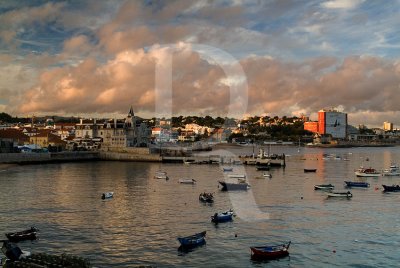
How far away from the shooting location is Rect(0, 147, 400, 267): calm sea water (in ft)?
68.0

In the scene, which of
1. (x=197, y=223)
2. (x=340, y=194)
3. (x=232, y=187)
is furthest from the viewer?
(x=232, y=187)

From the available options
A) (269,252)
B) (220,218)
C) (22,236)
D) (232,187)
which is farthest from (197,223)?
(232,187)

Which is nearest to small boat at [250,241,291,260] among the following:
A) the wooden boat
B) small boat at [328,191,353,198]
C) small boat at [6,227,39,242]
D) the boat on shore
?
the boat on shore

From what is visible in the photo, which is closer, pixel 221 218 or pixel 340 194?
pixel 221 218

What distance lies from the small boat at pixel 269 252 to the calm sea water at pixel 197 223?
12.4 inches

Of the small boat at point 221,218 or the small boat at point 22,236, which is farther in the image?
the small boat at point 221,218

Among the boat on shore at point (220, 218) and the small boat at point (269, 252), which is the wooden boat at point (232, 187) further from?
the small boat at point (269, 252)

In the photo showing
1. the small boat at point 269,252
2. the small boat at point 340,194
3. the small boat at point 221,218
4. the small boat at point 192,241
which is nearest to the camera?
the small boat at point 269,252

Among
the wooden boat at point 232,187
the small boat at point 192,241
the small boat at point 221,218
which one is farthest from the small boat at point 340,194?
the small boat at point 192,241

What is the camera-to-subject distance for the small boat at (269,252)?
20.3 m

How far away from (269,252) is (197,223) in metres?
7.21

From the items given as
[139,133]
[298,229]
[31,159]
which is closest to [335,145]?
[139,133]

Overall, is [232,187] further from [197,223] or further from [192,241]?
[192,241]

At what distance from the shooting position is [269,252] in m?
20.5
